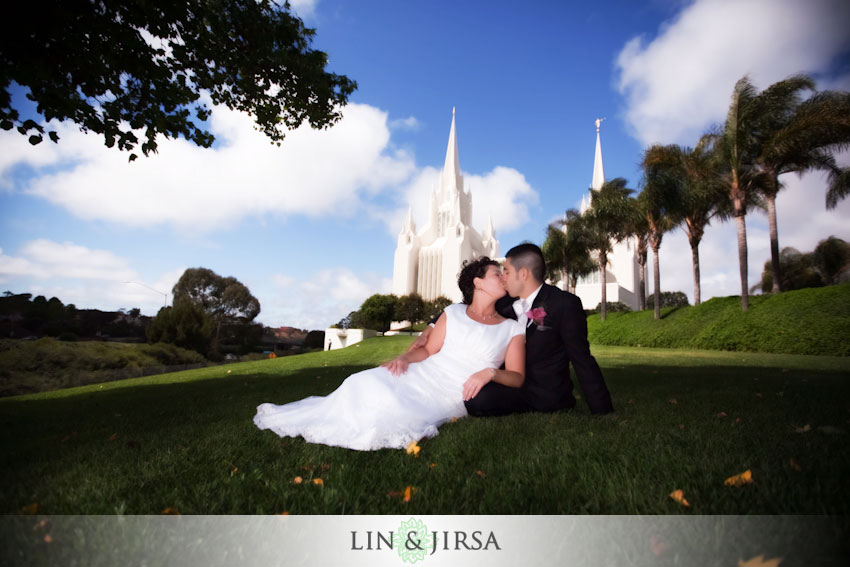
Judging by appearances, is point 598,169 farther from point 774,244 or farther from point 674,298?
point 774,244

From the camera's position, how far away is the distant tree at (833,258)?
35.8 metres

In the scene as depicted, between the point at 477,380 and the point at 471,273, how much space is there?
112 cm

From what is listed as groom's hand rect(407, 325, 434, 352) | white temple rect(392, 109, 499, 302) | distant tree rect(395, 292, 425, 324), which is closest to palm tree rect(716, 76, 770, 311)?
groom's hand rect(407, 325, 434, 352)

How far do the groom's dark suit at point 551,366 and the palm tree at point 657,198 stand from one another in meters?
22.4

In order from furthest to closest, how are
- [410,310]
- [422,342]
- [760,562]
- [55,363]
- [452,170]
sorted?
[452,170]
[410,310]
[55,363]
[422,342]
[760,562]

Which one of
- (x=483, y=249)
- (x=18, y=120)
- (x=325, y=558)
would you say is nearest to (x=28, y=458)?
(x=325, y=558)

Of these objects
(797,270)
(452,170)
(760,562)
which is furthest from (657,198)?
(452,170)

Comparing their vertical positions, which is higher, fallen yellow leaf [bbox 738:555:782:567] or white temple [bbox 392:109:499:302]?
white temple [bbox 392:109:499:302]

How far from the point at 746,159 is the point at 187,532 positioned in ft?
88.6

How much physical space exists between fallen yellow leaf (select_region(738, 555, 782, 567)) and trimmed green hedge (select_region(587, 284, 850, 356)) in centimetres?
1782

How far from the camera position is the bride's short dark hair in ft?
13.6

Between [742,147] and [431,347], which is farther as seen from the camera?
[742,147]

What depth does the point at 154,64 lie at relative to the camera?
5.40m

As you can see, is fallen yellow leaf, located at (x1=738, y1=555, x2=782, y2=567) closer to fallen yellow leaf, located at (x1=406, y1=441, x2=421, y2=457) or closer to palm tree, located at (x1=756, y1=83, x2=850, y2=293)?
fallen yellow leaf, located at (x1=406, y1=441, x2=421, y2=457)
